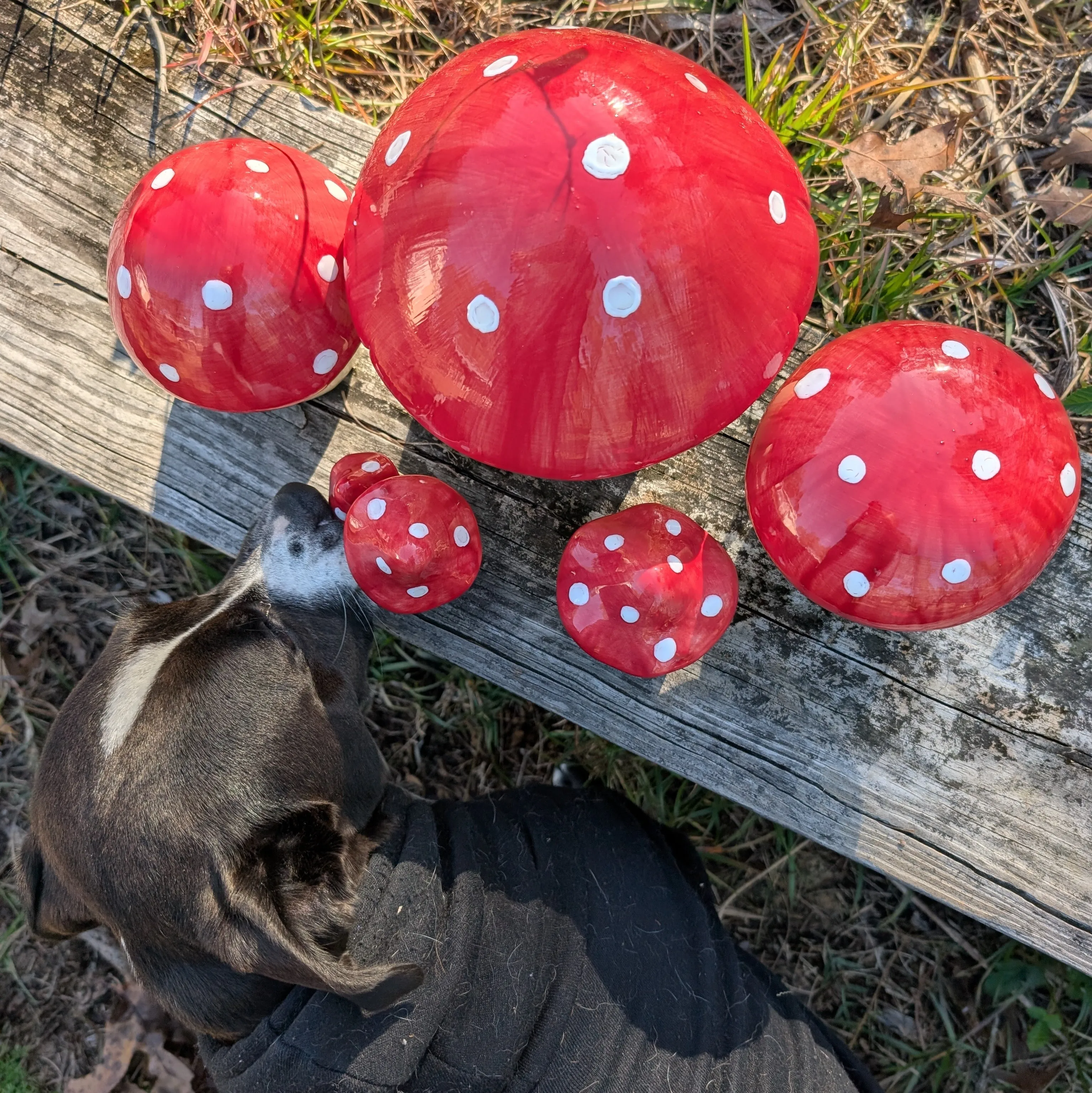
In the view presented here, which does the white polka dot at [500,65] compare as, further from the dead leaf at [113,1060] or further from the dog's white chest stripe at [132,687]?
the dead leaf at [113,1060]

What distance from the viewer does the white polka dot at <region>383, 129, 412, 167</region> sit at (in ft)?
4.42

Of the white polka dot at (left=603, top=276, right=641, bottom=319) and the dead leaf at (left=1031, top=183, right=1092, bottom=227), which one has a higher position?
the white polka dot at (left=603, top=276, right=641, bottom=319)

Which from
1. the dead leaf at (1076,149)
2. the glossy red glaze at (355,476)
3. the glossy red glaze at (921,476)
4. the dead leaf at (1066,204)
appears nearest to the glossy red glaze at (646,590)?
the glossy red glaze at (921,476)

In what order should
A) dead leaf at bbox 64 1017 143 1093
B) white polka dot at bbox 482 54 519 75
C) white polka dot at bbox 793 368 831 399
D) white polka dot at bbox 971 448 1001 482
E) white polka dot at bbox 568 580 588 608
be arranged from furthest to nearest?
1. dead leaf at bbox 64 1017 143 1093
2. white polka dot at bbox 568 580 588 608
3. white polka dot at bbox 793 368 831 399
4. white polka dot at bbox 971 448 1001 482
5. white polka dot at bbox 482 54 519 75

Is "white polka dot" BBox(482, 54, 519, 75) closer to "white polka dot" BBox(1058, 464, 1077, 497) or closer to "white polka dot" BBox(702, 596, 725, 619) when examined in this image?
"white polka dot" BBox(702, 596, 725, 619)

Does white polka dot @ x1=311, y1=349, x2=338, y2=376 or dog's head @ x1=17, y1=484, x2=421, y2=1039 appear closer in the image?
white polka dot @ x1=311, y1=349, x2=338, y2=376

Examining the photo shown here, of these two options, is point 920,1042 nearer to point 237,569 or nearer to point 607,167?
point 237,569

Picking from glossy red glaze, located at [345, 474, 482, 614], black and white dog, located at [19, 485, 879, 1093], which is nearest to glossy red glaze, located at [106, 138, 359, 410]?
glossy red glaze, located at [345, 474, 482, 614]

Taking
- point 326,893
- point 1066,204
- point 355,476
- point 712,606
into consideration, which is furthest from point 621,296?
point 1066,204

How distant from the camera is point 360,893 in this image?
6.25 ft

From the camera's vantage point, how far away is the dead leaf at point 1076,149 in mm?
2404

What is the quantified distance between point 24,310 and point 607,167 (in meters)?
1.80

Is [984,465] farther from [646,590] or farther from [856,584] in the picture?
[646,590]

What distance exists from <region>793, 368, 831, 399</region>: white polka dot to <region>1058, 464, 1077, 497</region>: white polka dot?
1.49 feet
